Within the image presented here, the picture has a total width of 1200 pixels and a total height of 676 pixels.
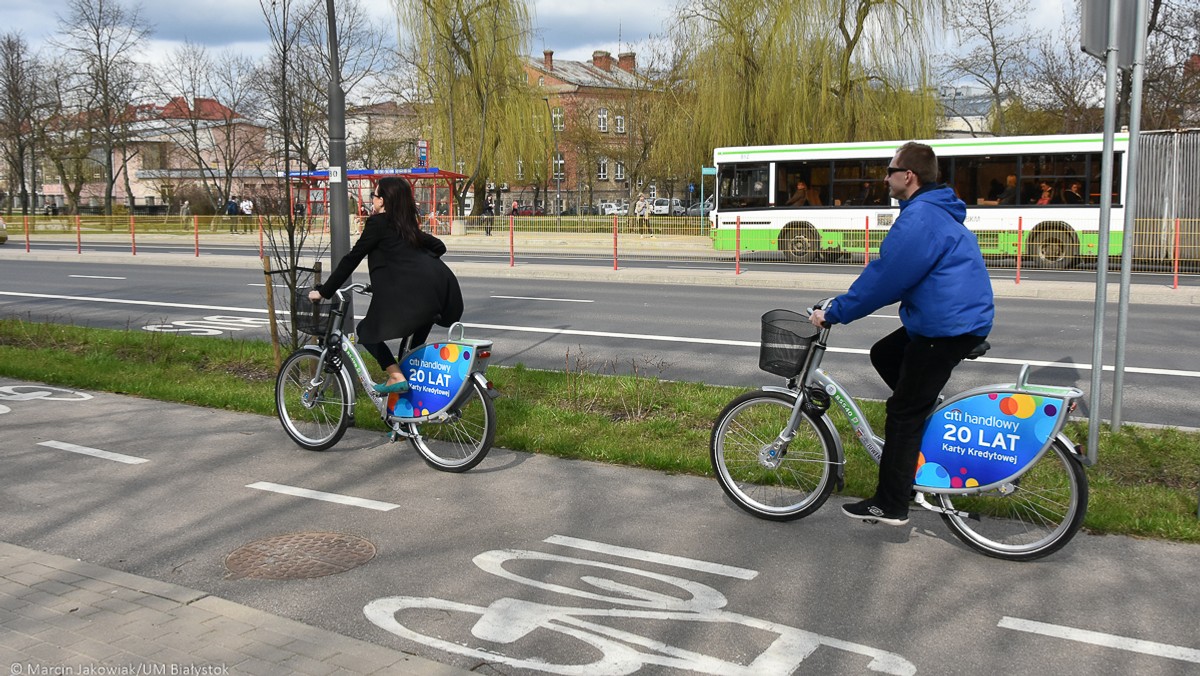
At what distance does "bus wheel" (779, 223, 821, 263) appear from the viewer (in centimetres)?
2655

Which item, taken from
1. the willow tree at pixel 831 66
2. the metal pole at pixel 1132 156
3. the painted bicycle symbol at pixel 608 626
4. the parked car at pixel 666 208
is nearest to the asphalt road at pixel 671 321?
the metal pole at pixel 1132 156

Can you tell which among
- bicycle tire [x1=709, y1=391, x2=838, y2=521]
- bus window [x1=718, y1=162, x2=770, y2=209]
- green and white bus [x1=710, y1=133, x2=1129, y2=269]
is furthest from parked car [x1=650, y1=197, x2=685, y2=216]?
bicycle tire [x1=709, y1=391, x2=838, y2=521]

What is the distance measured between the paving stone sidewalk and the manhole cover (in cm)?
38

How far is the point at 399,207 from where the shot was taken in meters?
6.35

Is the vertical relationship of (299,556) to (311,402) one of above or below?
below

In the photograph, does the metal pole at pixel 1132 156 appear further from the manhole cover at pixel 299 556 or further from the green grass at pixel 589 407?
the manhole cover at pixel 299 556

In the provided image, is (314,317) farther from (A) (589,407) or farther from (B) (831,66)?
(B) (831,66)

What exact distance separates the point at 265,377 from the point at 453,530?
15.9ft

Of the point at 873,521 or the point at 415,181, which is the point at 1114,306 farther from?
the point at 415,181

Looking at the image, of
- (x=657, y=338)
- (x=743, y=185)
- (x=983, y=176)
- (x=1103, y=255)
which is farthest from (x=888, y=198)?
(x=1103, y=255)

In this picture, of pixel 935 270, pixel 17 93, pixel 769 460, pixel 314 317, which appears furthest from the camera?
pixel 17 93

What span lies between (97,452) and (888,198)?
22792 mm

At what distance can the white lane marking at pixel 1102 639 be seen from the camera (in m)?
3.72

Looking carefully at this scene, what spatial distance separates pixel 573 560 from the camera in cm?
475
